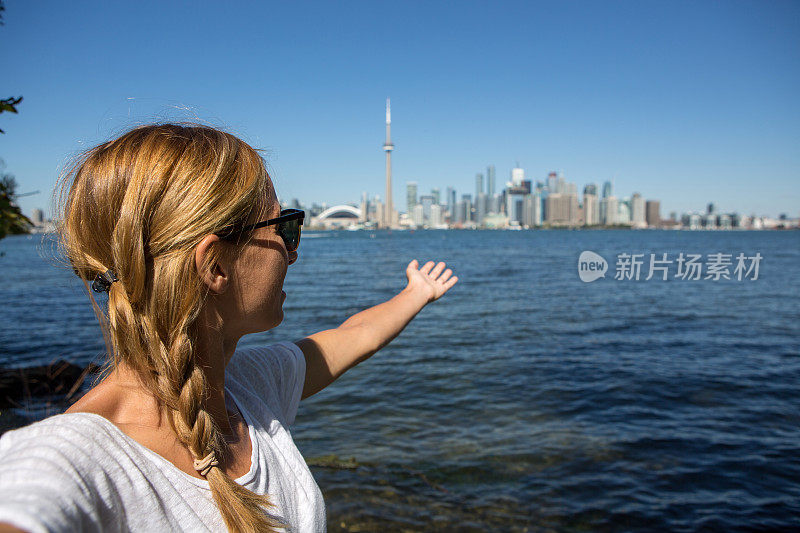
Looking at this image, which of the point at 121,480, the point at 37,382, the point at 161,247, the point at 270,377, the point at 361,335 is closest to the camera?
the point at 121,480

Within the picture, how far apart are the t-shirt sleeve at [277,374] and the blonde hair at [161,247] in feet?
1.24

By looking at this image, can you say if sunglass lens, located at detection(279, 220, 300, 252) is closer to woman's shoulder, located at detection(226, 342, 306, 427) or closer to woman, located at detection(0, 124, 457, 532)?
woman, located at detection(0, 124, 457, 532)

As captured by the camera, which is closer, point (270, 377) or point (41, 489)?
point (41, 489)

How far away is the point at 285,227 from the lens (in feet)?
4.43

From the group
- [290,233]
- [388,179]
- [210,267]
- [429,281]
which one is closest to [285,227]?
[290,233]

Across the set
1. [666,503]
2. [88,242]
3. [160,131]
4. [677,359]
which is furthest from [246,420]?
[677,359]

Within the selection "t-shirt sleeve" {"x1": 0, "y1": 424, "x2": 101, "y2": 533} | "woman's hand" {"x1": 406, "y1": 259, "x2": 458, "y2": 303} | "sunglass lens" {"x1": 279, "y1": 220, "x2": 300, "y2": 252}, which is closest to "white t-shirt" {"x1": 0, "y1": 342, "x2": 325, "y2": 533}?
"t-shirt sleeve" {"x1": 0, "y1": 424, "x2": 101, "y2": 533}

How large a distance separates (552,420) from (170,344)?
6655 millimetres

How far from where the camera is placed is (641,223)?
156000mm

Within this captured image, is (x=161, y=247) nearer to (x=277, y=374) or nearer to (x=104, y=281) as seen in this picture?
(x=104, y=281)

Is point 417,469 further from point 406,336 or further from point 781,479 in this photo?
point 406,336

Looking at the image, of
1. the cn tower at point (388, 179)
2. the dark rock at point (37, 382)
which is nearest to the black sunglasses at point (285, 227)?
the dark rock at point (37, 382)

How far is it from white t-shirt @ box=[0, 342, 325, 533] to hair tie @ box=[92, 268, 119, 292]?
30 centimetres

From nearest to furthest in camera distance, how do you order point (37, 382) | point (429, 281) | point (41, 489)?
point (41, 489)
point (429, 281)
point (37, 382)
